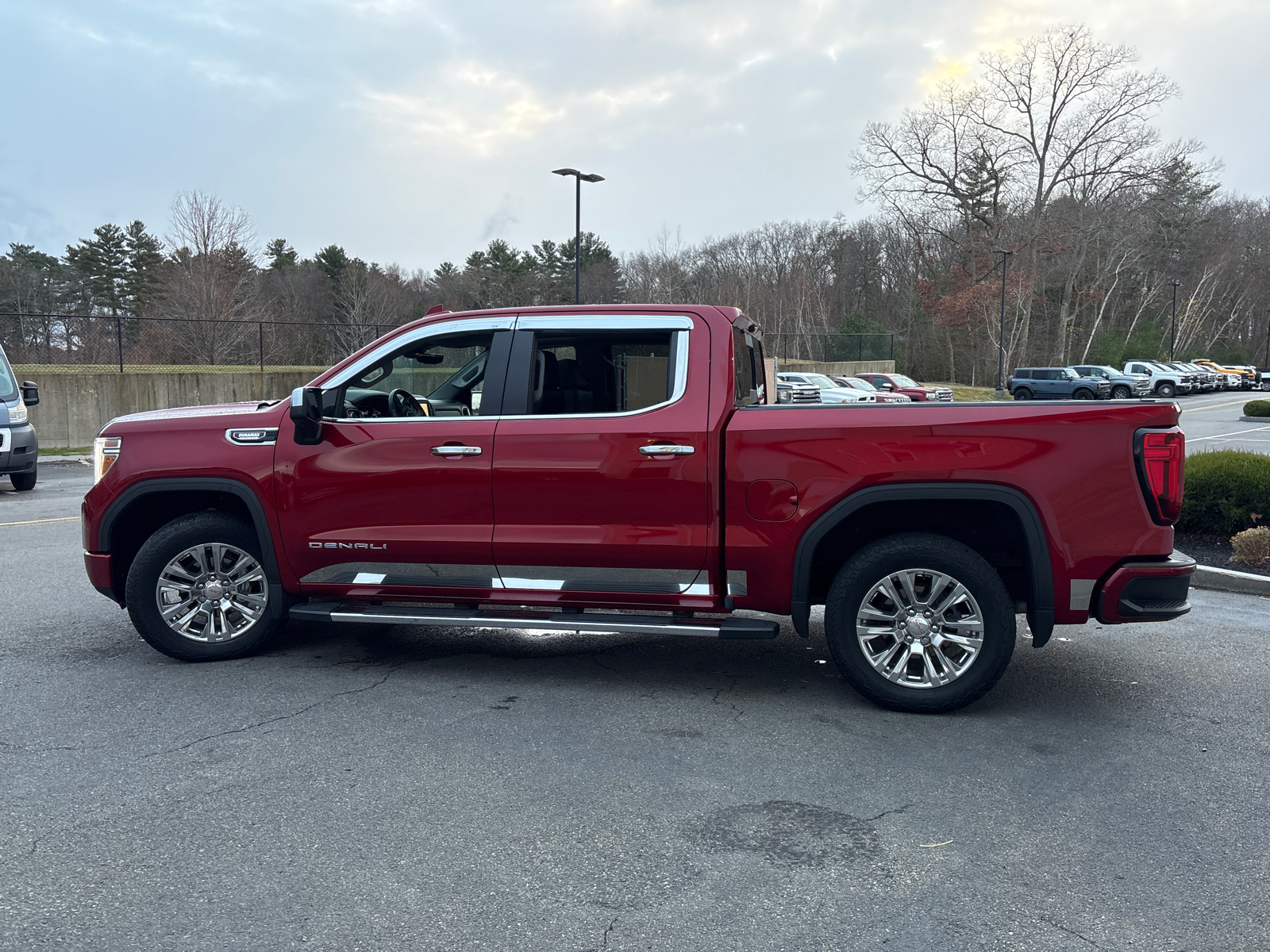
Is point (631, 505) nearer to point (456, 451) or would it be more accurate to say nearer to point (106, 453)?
point (456, 451)

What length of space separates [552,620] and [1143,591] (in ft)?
9.46

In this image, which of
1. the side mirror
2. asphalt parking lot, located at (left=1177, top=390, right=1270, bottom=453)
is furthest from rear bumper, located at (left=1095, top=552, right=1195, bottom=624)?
asphalt parking lot, located at (left=1177, top=390, right=1270, bottom=453)

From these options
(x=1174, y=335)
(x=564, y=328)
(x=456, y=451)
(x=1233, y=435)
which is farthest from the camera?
(x=1174, y=335)

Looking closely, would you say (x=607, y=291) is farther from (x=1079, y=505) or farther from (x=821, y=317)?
(x=1079, y=505)

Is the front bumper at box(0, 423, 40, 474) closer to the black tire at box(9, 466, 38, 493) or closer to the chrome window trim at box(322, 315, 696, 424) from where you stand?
the black tire at box(9, 466, 38, 493)

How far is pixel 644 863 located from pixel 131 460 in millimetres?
3963

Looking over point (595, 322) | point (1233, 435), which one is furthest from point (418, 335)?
point (1233, 435)

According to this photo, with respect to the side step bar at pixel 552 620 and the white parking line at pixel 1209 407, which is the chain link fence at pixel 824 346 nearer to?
the white parking line at pixel 1209 407

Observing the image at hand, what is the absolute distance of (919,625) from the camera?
4.80 meters

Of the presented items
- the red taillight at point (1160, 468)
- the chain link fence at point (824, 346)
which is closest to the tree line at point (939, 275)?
the chain link fence at point (824, 346)

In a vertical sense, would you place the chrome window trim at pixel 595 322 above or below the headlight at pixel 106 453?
above

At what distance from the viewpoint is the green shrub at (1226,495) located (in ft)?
29.5

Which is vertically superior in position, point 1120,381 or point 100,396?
point 1120,381

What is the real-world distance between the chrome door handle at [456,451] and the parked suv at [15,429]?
1099 centimetres
